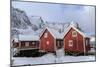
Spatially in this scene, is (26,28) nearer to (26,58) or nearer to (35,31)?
(35,31)

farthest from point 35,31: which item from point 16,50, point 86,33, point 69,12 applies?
point 86,33

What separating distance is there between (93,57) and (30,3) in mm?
1129

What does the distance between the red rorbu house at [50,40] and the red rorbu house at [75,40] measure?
86mm

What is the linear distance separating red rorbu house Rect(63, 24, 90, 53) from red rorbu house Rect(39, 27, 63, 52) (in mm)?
86

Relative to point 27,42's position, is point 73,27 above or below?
above

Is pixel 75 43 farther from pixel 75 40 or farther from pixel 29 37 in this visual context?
pixel 29 37

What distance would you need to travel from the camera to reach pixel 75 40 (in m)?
2.78

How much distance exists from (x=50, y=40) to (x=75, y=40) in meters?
0.35

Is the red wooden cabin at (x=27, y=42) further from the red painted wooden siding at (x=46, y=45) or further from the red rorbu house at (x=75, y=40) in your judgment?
the red rorbu house at (x=75, y=40)

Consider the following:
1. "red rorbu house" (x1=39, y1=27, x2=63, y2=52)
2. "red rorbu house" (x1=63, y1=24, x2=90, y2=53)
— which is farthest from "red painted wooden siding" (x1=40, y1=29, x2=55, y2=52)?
"red rorbu house" (x1=63, y1=24, x2=90, y2=53)

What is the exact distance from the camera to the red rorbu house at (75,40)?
108 inches

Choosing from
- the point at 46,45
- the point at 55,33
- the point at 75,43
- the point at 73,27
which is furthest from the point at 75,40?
the point at 46,45

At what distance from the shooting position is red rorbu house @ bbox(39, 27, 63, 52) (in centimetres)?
262

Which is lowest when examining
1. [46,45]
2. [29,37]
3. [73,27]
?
[46,45]
